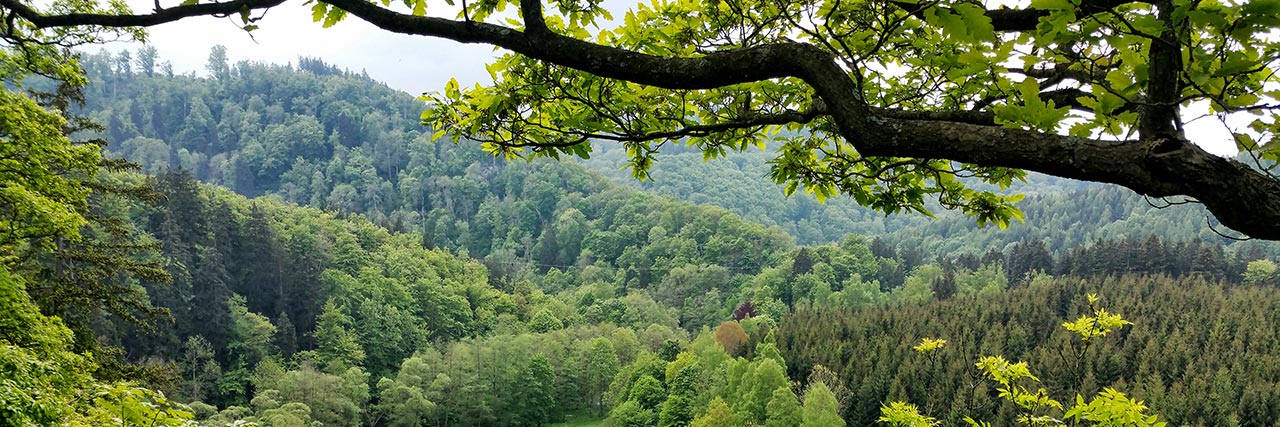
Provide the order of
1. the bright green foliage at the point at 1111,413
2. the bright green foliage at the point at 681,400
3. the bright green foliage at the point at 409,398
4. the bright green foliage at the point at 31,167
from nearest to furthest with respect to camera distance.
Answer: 1. the bright green foliage at the point at 1111,413
2. the bright green foliage at the point at 31,167
3. the bright green foliage at the point at 681,400
4. the bright green foliage at the point at 409,398

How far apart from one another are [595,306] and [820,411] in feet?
147

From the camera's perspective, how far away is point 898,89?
308cm

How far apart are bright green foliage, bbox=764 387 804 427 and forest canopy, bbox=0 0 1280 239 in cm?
2413

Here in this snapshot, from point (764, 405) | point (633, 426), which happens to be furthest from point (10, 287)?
point (633, 426)

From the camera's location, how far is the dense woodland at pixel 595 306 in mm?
29031

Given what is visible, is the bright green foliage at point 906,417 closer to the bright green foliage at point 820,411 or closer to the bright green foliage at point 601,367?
the bright green foliage at point 820,411

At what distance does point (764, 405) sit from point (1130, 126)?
27.5 meters

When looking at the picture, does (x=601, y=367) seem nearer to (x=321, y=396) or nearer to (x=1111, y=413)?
(x=321, y=396)

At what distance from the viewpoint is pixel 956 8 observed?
1583 mm

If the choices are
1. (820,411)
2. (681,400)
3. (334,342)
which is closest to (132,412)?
(820,411)

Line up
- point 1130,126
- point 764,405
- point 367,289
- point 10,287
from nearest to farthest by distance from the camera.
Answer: point 1130,126 < point 10,287 < point 764,405 < point 367,289

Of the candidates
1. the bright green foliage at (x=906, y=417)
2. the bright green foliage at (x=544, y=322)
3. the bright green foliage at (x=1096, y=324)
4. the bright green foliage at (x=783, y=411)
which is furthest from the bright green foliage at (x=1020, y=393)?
the bright green foliage at (x=544, y=322)

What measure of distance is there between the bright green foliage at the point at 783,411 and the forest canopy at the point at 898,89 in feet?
79.2

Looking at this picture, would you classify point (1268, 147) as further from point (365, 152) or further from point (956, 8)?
point (365, 152)
